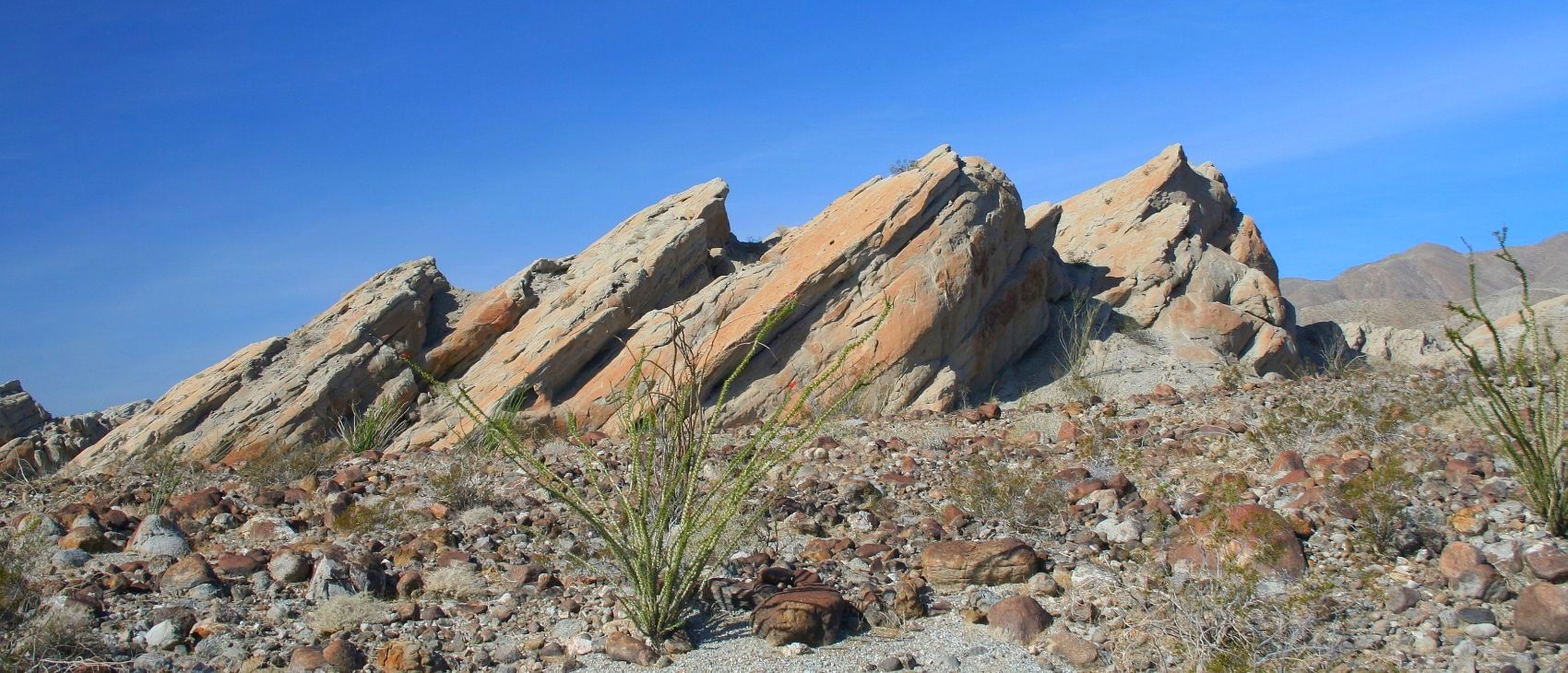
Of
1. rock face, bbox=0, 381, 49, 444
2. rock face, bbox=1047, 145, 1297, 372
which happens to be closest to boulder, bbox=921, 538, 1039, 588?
rock face, bbox=1047, 145, 1297, 372

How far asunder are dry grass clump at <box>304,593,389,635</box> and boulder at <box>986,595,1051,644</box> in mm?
3094

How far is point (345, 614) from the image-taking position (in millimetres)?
5309

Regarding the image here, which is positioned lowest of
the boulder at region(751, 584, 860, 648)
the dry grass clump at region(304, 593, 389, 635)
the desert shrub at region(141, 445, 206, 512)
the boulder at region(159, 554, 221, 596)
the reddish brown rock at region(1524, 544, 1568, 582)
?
the reddish brown rock at region(1524, 544, 1568, 582)

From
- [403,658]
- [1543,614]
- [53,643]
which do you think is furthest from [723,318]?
[1543,614]

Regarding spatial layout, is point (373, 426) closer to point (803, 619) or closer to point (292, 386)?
point (292, 386)

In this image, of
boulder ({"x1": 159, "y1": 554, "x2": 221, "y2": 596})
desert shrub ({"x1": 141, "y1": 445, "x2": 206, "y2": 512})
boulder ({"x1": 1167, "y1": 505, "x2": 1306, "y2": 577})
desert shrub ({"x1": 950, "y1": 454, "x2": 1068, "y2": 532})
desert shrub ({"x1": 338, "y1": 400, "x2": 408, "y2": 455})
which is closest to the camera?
boulder ({"x1": 1167, "y1": 505, "x2": 1306, "y2": 577})

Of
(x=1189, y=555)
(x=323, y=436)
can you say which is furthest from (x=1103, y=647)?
(x=323, y=436)

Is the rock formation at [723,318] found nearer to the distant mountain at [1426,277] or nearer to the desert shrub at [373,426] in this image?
the desert shrub at [373,426]

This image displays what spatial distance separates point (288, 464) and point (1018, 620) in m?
7.74

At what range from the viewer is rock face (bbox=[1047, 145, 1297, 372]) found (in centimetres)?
1509

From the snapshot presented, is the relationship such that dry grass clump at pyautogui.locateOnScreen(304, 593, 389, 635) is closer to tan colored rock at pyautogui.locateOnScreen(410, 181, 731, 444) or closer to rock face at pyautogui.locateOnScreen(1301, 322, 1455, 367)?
tan colored rock at pyautogui.locateOnScreen(410, 181, 731, 444)

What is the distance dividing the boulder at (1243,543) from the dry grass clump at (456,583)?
377 centimetres

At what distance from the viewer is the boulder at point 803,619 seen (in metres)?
5.00

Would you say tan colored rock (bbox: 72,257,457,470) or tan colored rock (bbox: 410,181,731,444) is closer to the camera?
tan colored rock (bbox: 72,257,457,470)
